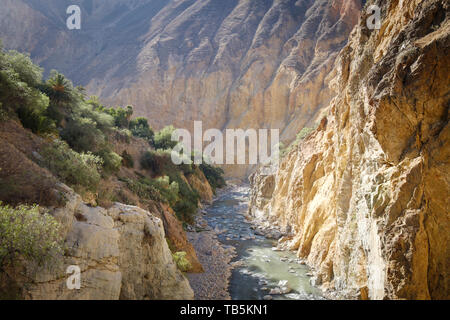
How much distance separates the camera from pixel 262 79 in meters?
53.5

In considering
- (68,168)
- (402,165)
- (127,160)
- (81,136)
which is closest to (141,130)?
(127,160)

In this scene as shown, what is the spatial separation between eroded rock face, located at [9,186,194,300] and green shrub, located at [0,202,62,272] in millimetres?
404

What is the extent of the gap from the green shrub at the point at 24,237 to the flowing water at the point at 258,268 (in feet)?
24.4

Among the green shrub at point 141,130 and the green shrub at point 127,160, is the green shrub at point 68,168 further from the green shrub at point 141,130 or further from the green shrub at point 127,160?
the green shrub at point 141,130

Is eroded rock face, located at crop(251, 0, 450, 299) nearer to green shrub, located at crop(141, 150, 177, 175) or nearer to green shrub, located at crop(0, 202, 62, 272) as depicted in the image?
green shrub, located at crop(0, 202, 62, 272)

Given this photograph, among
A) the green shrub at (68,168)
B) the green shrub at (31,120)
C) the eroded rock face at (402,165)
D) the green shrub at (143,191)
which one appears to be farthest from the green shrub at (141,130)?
the eroded rock face at (402,165)

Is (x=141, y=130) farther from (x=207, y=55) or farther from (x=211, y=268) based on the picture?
(x=207, y=55)

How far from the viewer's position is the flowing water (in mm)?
10656

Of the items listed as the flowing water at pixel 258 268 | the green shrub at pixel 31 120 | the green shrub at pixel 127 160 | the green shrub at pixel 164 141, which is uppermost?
the green shrub at pixel 164 141

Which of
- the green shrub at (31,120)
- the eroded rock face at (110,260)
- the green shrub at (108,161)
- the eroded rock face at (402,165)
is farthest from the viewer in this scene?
the green shrub at (108,161)

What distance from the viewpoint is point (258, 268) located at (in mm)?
12984

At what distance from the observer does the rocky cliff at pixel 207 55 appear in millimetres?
46344

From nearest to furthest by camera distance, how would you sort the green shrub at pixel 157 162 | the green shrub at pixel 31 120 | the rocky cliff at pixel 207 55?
the green shrub at pixel 31 120 < the green shrub at pixel 157 162 < the rocky cliff at pixel 207 55

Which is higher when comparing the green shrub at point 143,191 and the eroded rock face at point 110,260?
the green shrub at point 143,191
